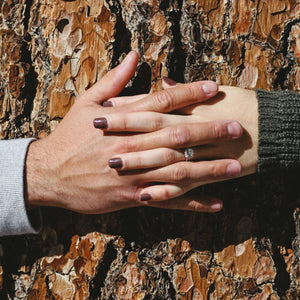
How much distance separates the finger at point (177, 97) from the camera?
1.65m

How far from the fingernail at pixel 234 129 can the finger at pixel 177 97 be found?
0.48 ft

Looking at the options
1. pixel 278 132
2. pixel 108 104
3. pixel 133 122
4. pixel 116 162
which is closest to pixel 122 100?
pixel 108 104

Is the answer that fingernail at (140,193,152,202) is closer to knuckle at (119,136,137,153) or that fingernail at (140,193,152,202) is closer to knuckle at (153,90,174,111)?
knuckle at (119,136,137,153)

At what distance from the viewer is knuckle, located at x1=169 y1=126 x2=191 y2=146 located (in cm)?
161

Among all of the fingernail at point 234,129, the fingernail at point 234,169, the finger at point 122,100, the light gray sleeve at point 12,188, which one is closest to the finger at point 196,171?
the fingernail at point 234,169

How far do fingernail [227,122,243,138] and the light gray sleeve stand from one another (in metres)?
0.82

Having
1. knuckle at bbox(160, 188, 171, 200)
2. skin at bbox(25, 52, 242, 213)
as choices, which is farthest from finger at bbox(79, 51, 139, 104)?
knuckle at bbox(160, 188, 171, 200)

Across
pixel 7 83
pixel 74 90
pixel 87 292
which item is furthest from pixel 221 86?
pixel 87 292

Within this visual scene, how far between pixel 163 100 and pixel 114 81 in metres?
0.23

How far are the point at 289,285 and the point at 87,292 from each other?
35.9 inches

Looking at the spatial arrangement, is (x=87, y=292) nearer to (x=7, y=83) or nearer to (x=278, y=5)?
(x=7, y=83)

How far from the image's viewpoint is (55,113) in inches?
74.6

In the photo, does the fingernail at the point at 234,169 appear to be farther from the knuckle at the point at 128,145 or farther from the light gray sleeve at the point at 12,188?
the light gray sleeve at the point at 12,188

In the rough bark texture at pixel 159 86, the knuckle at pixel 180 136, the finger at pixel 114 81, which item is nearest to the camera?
the knuckle at pixel 180 136
